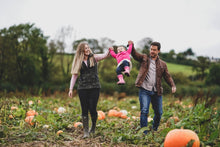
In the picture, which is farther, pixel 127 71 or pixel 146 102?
pixel 146 102

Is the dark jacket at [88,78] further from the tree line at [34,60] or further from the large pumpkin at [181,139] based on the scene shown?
the tree line at [34,60]

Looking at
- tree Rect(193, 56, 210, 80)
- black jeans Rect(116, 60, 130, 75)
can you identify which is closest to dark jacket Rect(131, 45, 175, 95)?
black jeans Rect(116, 60, 130, 75)

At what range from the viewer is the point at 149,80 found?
4184 millimetres

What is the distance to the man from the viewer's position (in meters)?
4.14

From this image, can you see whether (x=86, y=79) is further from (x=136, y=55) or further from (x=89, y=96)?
(x=136, y=55)

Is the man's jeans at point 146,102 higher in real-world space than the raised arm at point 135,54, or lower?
lower

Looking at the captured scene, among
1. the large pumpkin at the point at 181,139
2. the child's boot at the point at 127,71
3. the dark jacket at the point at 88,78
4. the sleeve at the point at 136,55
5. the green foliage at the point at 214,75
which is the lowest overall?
the green foliage at the point at 214,75

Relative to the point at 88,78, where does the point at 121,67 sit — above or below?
above

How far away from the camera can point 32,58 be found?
23.7 m

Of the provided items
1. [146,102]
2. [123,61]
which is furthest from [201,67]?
→ [123,61]

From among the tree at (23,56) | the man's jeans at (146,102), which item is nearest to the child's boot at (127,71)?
the man's jeans at (146,102)

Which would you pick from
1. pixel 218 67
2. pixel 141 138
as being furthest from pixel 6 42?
pixel 218 67

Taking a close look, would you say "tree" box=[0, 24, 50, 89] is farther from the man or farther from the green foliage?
the man

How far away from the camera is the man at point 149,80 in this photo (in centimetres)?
414
